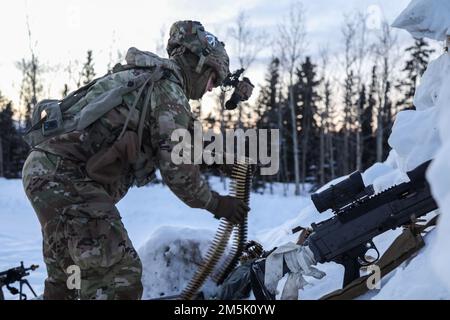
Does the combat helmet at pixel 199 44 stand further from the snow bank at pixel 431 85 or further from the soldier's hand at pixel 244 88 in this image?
the snow bank at pixel 431 85

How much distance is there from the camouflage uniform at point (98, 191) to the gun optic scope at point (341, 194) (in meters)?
0.74

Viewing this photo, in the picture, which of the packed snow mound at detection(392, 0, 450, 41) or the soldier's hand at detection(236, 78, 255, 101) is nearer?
the soldier's hand at detection(236, 78, 255, 101)

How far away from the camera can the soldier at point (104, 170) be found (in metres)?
2.85

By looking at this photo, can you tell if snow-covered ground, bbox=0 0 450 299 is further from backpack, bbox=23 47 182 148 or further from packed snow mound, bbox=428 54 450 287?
backpack, bbox=23 47 182 148

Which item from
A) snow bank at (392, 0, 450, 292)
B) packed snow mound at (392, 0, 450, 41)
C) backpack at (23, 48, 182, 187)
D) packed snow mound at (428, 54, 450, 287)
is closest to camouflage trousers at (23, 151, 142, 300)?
→ backpack at (23, 48, 182, 187)

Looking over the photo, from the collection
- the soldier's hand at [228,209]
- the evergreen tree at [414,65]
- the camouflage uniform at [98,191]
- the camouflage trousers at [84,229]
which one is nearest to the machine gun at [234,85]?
the camouflage uniform at [98,191]

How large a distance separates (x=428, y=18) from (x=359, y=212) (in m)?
1.84

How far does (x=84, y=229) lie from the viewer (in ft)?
9.30

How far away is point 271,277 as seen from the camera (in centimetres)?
341

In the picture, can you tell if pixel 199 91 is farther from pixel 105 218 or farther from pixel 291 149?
pixel 291 149

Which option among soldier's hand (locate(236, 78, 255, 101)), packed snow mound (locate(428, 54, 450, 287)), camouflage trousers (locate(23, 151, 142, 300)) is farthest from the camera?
soldier's hand (locate(236, 78, 255, 101))

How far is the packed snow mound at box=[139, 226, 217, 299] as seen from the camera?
5.54m
